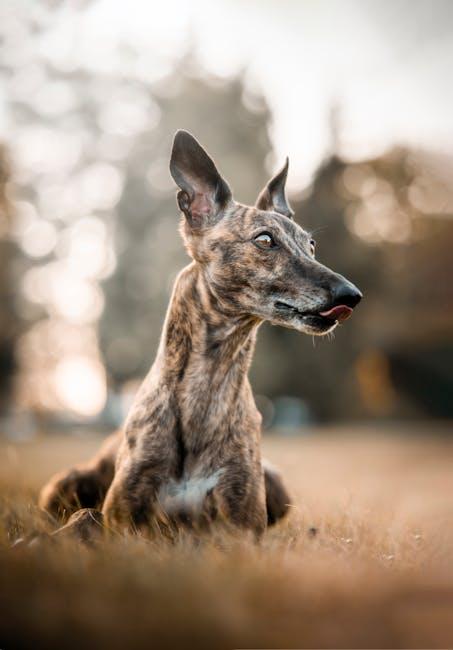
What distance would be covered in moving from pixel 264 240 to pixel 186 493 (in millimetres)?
1619

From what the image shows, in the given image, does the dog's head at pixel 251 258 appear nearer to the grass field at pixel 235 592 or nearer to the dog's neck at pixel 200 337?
the dog's neck at pixel 200 337

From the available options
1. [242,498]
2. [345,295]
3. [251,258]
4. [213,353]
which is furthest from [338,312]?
[242,498]

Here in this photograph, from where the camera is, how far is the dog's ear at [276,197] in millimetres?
4828

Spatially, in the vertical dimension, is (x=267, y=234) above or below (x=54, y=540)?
above

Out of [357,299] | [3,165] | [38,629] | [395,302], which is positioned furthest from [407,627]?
[395,302]

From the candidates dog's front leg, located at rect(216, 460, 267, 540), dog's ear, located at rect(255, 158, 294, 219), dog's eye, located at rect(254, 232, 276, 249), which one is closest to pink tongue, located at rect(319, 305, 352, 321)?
dog's eye, located at rect(254, 232, 276, 249)

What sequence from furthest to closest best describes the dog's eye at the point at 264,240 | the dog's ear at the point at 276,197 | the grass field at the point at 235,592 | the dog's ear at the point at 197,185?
the dog's ear at the point at 276,197 → the dog's ear at the point at 197,185 → the dog's eye at the point at 264,240 → the grass field at the point at 235,592

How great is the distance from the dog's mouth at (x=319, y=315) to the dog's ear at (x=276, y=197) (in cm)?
129

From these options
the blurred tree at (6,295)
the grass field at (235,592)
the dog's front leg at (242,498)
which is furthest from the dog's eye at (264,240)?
the blurred tree at (6,295)

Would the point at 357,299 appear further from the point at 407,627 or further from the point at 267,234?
the point at 407,627

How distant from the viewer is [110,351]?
20531 mm

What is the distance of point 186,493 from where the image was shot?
3.66 meters

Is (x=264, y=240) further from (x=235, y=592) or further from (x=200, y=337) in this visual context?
(x=235, y=592)

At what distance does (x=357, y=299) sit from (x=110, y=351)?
17.7 metres
